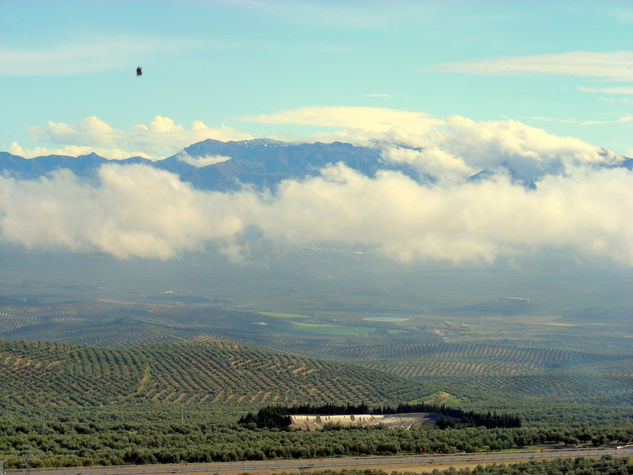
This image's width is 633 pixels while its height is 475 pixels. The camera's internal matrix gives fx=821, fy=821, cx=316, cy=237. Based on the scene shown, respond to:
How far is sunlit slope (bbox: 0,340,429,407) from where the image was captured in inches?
4227

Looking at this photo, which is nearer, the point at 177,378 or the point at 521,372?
the point at 177,378

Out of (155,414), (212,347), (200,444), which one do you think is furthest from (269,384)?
(200,444)

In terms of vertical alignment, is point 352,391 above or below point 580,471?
below

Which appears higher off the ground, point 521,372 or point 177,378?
point 177,378

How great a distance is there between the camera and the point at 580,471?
51062 millimetres

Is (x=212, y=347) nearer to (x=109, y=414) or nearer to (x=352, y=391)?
(x=352, y=391)

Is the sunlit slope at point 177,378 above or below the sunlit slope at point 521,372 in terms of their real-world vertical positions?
above

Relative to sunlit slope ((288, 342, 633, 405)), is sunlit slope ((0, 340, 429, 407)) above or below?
above

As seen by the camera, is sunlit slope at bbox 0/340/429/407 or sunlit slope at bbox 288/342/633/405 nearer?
sunlit slope at bbox 0/340/429/407

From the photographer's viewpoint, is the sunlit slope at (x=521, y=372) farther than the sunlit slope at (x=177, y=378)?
Yes

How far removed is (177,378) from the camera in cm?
12038

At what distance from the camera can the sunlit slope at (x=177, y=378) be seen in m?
107

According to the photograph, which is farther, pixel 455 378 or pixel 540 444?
pixel 455 378

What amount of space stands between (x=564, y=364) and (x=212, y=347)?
77.4 meters
